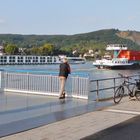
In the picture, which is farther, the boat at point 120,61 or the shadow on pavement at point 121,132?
the boat at point 120,61

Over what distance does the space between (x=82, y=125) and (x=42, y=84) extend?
7877mm

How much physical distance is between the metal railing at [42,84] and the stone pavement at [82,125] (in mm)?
2657

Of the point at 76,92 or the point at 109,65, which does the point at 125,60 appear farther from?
the point at 76,92

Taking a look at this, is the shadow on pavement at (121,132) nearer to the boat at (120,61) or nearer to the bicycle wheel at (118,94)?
the bicycle wheel at (118,94)

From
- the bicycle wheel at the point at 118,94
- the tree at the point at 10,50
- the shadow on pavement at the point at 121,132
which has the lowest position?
the shadow on pavement at the point at 121,132

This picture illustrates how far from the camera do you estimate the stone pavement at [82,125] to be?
29.5 feet

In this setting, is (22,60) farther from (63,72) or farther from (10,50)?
(63,72)

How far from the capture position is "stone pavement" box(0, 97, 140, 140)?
8.98 metres

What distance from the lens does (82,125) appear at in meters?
10.6

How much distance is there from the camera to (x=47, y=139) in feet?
28.3

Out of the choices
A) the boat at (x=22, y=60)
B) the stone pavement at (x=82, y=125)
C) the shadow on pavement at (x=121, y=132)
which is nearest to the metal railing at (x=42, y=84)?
the stone pavement at (x=82, y=125)

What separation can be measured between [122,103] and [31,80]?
472 centimetres

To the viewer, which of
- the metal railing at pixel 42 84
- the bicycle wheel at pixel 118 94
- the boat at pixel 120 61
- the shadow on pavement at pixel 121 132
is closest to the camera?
the shadow on pavement at pixel 121 132

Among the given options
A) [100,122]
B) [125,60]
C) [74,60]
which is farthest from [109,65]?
[100,122]
